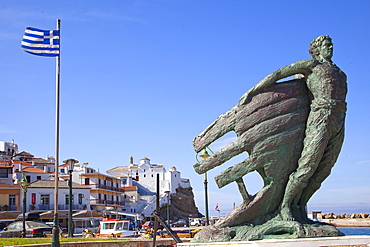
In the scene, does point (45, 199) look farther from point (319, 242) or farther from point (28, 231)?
point (319, 242)

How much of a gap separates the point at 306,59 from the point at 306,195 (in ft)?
10.2

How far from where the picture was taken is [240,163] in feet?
32.3

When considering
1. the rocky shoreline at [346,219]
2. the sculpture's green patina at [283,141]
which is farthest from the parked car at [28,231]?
the rocky shoreline at [346,219]

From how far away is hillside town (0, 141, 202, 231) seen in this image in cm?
4378

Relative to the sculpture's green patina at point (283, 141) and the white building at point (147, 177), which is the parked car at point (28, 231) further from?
the white building at point (147, 177)

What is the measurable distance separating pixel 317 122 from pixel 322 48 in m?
1.76

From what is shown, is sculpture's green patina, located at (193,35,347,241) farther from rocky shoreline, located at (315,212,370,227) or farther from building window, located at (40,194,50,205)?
building window, located at (40,194,50,205)

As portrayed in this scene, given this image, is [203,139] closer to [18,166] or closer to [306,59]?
[306,59]

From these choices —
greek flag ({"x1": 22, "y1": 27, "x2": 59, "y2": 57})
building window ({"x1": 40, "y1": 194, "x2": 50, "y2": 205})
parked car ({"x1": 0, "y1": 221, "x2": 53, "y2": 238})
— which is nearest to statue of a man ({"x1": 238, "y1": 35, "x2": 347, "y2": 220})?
greek flag ({"x1": 22, "y1": 27, "x2": 59, "y2": 57})

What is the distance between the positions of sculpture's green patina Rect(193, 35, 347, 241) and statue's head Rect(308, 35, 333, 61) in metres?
0.02

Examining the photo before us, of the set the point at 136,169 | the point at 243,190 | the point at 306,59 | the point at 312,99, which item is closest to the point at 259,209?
the point at 243,190

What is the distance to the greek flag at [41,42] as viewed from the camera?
13586 mm

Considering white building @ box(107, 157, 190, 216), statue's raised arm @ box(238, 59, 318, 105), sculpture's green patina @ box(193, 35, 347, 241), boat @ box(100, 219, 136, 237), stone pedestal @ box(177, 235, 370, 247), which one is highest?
white building @ box(107, 157, 190, 216)

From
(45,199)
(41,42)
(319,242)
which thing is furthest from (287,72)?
(45,199)
